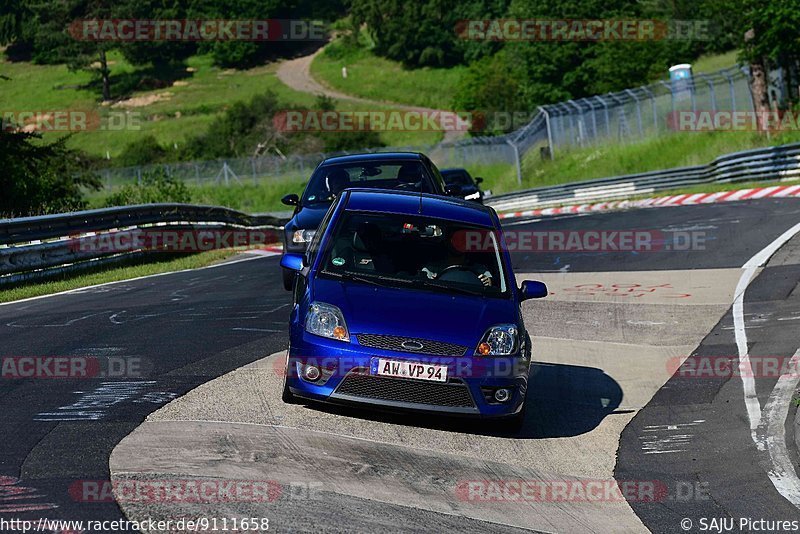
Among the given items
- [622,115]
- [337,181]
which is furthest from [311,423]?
[622,115]

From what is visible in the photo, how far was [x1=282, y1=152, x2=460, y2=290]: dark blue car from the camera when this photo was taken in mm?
14719

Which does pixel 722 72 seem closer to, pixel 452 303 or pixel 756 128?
pixel 756 128

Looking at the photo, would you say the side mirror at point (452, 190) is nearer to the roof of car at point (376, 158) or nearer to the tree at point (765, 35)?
the roof of car at point (376, 158)

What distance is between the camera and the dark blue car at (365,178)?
14.7m

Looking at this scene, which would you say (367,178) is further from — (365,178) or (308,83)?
(308,83)

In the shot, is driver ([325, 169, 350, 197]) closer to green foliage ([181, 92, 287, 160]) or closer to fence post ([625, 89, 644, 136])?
fence post ([625, 89, 644, 136])

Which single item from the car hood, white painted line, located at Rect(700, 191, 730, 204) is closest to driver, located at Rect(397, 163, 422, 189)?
the car hood

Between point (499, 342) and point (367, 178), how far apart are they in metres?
6.86

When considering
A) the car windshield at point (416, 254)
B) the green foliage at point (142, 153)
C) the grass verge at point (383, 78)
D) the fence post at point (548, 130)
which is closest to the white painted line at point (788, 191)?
the car windshield at point (416, 254)

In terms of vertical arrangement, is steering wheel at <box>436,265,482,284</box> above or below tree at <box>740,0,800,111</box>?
above

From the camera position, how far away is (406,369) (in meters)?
7.92

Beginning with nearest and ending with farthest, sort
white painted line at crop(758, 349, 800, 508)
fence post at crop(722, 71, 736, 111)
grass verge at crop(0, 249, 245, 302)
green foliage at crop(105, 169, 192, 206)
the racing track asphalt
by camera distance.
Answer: the racing track asphalt, white painted line at crop(758, 349, 800, 508), grass verge at crop(0, 249, 245, 302), green foliage at crop(105, 169, 192, 206), fence post at crop(722, 71, 736, 111)

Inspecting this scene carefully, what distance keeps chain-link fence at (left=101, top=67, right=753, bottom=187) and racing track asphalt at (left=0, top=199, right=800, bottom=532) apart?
18.7 meters

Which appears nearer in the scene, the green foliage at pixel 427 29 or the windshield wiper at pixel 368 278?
the windshield wiper at pixel 368 278
